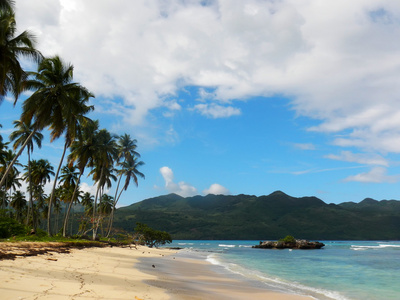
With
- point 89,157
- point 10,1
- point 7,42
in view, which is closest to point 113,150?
point 89,157

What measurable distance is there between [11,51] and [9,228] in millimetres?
17344

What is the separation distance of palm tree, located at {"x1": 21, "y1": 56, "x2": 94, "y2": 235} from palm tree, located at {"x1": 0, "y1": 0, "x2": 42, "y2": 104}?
5732 mm

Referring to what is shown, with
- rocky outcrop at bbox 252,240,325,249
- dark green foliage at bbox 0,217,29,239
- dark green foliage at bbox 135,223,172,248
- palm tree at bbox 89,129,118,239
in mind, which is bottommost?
rocky outcrop at bbox 252,240,325,249

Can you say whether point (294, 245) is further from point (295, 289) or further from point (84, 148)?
point (295, 289)

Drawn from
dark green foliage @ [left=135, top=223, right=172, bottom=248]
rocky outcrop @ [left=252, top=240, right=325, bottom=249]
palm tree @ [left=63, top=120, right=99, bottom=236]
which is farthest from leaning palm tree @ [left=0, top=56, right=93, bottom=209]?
rocky outcrop @ [left=252, top=240, right=325, bottom=249]

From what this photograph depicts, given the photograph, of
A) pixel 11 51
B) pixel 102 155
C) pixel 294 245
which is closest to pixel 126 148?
pixel 102 155

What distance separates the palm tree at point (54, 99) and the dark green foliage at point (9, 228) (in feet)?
28.4

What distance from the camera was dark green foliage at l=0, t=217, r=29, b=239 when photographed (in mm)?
25484

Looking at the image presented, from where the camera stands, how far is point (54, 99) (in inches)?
1029

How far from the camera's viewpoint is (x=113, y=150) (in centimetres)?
4378

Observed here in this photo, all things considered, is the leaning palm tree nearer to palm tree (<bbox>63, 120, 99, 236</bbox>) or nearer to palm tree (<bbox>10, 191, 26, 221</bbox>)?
palm tree (<bbox>63, 120, 99, 236</bbox>)

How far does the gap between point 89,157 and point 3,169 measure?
14700 mm

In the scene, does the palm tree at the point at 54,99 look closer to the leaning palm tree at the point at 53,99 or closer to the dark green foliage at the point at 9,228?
the leaning palm tree at the point at 53,99

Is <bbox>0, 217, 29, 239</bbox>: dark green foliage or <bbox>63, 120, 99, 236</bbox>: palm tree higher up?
<bbox>63, 120, 99, 236</bbox>: palm tree
